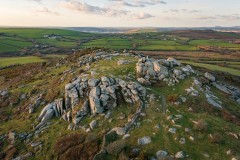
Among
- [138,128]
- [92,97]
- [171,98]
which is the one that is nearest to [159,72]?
[171,98]

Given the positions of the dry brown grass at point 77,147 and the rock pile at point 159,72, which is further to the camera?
the rock pile at point 159,72

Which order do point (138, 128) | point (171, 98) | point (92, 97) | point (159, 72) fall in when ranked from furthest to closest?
point (159, 72), point (92, 97), point (171, 98), point (138, 128)

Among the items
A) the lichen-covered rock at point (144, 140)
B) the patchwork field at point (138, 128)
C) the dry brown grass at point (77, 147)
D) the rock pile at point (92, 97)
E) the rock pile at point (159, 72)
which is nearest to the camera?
the patchwork field at point (138, 128)

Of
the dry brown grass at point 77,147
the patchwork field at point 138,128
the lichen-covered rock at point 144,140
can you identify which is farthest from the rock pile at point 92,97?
the lichen-covered rock at point 144,140

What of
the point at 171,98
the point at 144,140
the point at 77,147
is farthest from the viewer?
the point at 171,98

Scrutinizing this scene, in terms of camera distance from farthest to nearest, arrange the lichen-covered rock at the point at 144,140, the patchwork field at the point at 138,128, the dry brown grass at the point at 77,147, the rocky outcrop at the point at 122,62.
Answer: the rocky outcrop at the point at 122,62 → the dry brown grass at the point at 77,147 → the lichen-covered rock at the point at 144,140 → the patchwork field at the point at 138,128

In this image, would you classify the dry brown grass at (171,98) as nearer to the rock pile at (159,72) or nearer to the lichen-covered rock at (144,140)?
the rock pile at (159,72)

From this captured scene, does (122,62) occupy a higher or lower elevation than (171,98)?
higher

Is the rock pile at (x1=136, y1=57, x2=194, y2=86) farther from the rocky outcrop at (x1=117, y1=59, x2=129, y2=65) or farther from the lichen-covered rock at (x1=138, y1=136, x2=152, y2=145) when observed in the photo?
the lichen-covered rock at (x1=138, y1=136, x2=152, y2=145)

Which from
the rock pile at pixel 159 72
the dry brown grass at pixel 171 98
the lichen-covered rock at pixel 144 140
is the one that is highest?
the rock pile at pixel 159 72

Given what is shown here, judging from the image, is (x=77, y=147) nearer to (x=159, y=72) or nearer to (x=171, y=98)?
(x=171, y=98)
